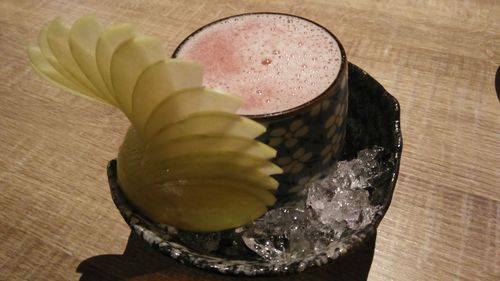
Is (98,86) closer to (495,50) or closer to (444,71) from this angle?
(444,71)

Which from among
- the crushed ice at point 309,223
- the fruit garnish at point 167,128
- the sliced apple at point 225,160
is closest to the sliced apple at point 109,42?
the fruit garnish at point 167,128

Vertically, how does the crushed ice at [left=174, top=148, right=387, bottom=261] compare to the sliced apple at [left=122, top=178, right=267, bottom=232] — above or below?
below

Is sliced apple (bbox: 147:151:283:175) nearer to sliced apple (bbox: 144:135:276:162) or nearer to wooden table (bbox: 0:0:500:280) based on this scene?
sliced apple (bbox: 144:135:276:162)

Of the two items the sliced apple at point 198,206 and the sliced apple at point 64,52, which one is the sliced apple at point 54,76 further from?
the sliced apple at point 198,206

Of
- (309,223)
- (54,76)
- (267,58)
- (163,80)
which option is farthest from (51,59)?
(309,223)

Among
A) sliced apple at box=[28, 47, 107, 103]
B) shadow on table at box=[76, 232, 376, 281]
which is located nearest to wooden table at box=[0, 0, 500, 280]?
shadow on table at box=[76, 232, 376, 281]
